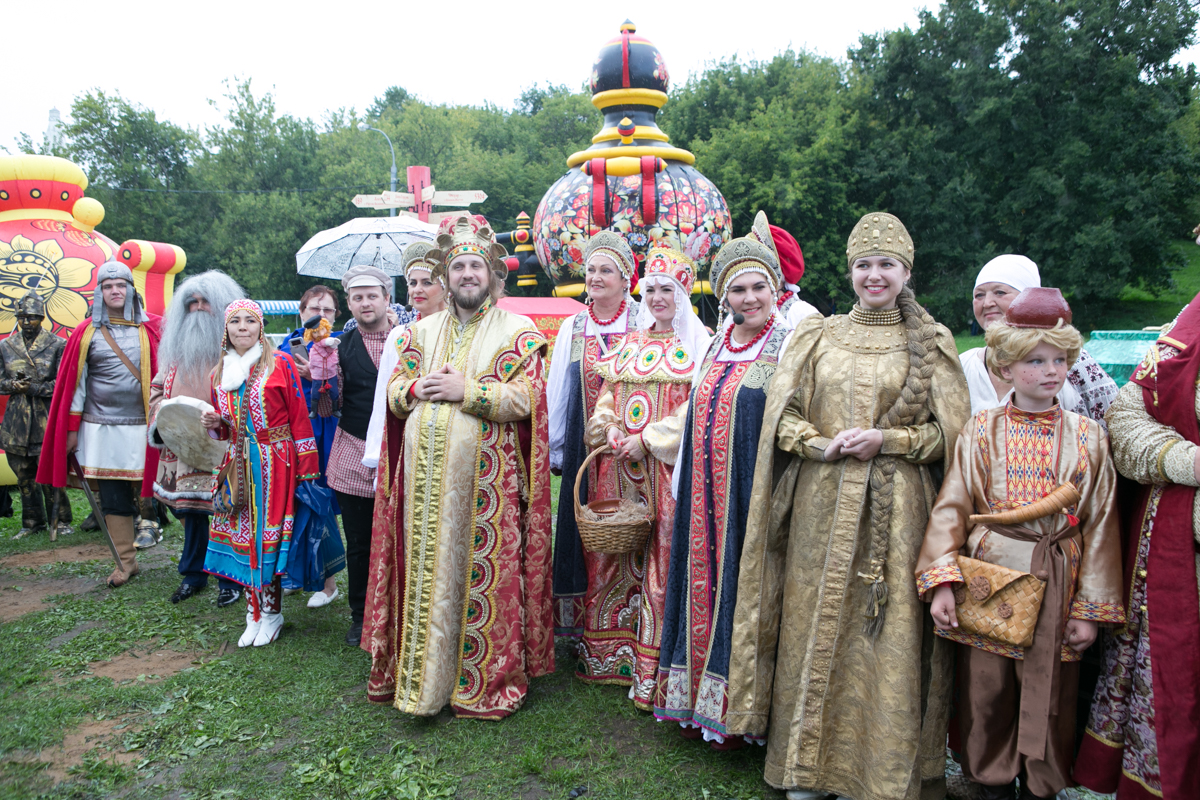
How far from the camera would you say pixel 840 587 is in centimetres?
282

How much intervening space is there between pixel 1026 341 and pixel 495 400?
2144 mm

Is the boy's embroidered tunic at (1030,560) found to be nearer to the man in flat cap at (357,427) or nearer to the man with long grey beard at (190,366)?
the man in flat cap at (357,427)

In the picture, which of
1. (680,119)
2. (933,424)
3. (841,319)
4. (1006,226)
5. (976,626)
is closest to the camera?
(976,626)

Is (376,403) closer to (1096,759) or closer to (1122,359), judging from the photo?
(1096,759)

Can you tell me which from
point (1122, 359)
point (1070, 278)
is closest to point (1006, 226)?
point (1070, 278)

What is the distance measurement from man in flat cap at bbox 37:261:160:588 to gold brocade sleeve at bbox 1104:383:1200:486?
5764 millimetres

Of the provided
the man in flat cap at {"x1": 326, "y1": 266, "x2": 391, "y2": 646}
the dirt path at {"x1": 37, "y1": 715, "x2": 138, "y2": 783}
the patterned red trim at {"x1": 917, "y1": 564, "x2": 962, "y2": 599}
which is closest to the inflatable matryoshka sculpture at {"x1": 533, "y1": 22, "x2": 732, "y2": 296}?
the man in flat cap at {"x1": 326, "y1": 266, "x2": 391, "y2": 646}

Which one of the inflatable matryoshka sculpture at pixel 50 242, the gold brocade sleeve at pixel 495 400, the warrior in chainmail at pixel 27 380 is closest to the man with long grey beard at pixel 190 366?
the warrior in chainmail at pixel 27 380

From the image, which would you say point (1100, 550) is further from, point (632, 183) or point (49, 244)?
point (49, 244)

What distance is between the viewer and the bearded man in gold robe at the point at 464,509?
11.5 feet

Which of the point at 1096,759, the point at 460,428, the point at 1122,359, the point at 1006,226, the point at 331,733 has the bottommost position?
the point at 331,733

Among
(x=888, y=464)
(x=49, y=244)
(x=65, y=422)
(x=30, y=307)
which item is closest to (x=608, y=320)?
(x=888, y=464)

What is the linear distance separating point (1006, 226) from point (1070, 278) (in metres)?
2.31

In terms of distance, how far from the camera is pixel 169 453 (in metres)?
5.12
